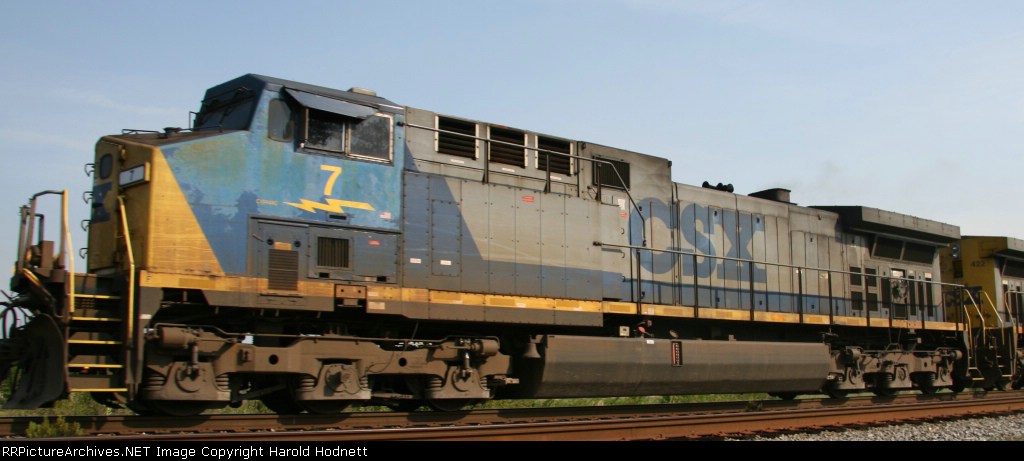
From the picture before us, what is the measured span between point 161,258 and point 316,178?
1.72 metres

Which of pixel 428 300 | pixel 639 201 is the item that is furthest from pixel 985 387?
pixel 428 300

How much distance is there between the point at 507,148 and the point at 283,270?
11.2 ft

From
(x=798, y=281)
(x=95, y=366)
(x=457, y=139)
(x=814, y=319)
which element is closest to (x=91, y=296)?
(x=95, y=366)

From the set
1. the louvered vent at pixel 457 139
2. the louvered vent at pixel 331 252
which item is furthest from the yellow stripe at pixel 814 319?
the louvered vent at pixel 331 252

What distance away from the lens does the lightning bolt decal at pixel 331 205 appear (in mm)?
8883

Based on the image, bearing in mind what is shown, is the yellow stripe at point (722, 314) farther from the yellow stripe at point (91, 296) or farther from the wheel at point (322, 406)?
the yellow stripe at point (91, 296)

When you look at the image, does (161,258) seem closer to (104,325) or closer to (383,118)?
(104,325)

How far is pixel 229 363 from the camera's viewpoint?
8367 mm

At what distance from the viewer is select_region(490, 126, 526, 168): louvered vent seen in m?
10.8

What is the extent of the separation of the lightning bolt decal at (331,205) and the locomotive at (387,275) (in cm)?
2

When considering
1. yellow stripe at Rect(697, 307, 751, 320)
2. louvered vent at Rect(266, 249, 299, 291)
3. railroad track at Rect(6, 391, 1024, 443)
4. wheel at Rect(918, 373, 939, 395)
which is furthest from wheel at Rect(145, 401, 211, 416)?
wheel at Rect(918, 373, 939, 395)

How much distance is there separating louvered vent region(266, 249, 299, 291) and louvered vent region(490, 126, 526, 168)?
2969 mm

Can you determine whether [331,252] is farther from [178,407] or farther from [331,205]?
[178,407]

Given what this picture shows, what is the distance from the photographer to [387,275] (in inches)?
369
